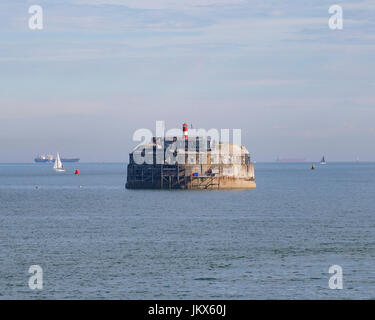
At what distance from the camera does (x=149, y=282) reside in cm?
3678

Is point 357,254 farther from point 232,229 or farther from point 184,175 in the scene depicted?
point 184,175

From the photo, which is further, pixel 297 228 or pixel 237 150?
pixel 237 150

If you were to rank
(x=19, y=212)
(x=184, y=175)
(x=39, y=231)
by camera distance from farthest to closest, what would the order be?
(x=184, y=175), (x=19, y=212), (x=39, y=231)

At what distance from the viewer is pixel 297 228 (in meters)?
70.9

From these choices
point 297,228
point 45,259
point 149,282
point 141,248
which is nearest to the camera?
point 149,282

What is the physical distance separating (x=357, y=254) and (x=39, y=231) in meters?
36.7

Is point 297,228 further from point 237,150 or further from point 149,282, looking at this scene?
point 237,150

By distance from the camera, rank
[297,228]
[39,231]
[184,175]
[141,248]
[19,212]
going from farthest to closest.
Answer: [184,175] < [19,212] < [297,228] < [39,231] < [141,248]
